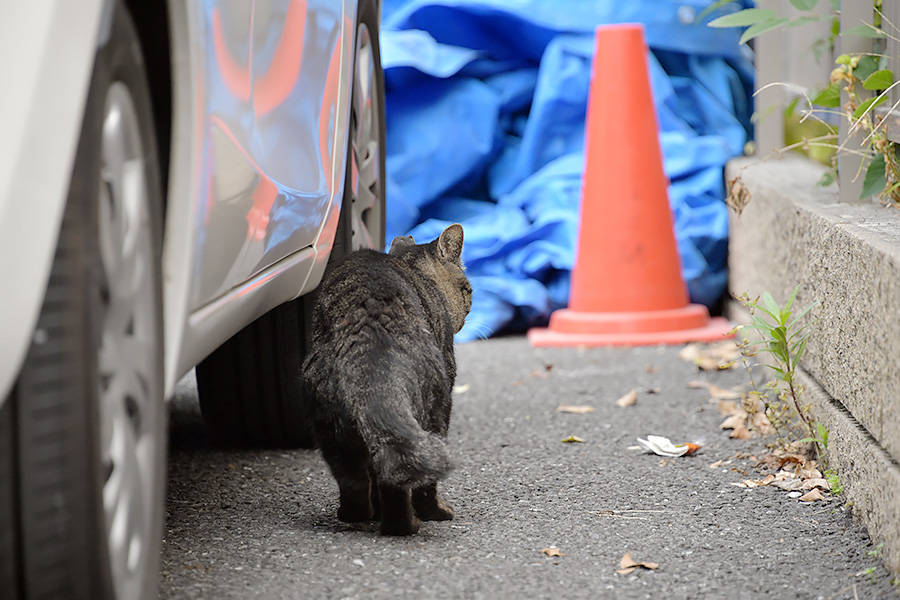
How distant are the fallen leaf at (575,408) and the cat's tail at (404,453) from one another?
72.8 inches

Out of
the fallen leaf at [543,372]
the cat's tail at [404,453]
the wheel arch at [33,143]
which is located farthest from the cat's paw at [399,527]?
the fallen leaf at [543,372]

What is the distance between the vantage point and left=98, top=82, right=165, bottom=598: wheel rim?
1545mm

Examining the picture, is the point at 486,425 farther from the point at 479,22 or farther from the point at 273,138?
the point at 479,22

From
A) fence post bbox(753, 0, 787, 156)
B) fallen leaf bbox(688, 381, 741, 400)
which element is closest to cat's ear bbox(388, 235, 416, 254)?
fallen leaf bbox(688, 381, 741, 400)

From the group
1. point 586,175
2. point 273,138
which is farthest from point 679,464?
point 586,175

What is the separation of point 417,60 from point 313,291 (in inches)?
115

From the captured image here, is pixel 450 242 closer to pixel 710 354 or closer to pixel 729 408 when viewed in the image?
pixel 729 408

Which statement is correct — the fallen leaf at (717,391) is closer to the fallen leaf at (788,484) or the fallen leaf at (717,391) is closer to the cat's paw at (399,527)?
the fallen leaf at (788,484)

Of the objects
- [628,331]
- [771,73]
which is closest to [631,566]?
[628,331]

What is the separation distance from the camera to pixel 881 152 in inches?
128

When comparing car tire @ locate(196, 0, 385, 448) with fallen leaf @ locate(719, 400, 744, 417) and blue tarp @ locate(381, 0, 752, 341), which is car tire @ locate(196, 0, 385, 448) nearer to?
fallen leaf @ locate(719, 400, 744, 417)

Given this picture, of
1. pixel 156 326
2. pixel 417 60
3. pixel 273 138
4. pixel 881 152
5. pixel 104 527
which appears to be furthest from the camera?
pixel 417 60

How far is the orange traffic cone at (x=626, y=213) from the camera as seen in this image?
5.52 meters

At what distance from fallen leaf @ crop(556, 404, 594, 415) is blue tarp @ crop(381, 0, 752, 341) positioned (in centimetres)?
154
